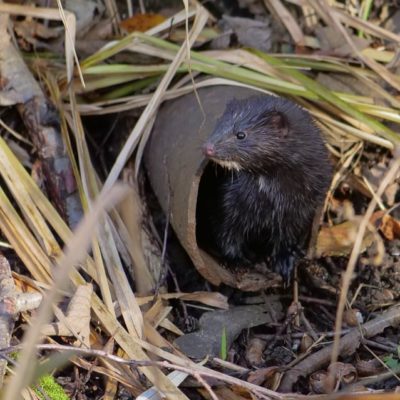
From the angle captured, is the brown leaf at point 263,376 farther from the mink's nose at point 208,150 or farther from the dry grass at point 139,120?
the mink's nose at point 208,150

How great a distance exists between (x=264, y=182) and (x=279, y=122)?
0.38 metres

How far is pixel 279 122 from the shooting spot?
4031mm

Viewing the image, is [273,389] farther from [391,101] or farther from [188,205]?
[391,101]

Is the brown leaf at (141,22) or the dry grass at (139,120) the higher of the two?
the brown leaf at (141,22)

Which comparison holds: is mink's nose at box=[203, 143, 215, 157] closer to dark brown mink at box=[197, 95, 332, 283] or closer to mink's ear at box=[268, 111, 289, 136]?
dark brown mink at box=[197, 95, 332, 283]

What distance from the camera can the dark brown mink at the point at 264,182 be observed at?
4.00m

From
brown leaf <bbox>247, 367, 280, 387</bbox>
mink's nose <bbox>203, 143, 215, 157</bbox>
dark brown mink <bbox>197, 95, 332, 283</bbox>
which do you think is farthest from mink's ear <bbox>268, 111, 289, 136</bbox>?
brown leaf <bbox>247, 367, 280, 387</bbox>

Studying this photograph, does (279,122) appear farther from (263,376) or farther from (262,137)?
(263,376)

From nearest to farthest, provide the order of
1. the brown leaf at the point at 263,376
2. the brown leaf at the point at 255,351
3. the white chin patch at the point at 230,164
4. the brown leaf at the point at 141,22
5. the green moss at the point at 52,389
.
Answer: the green moss at the point at 52,389, the brown leaf at the point at 263,376, the brown leaf at the point at 255,351, the white chin patch at the point at 230,164, the brown leaf at the point at 141,22

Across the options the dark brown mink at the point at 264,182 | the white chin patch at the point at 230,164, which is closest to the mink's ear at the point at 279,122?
the dark brown mink at the point at 264,182

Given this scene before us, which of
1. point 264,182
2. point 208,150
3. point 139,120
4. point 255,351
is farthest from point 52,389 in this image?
point 139,120

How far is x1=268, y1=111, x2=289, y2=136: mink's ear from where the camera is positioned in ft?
13.1

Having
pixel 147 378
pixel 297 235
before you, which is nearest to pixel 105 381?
pixel 147 378

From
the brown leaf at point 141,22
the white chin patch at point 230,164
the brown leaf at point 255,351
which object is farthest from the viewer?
the brown leaf at point 141,22
